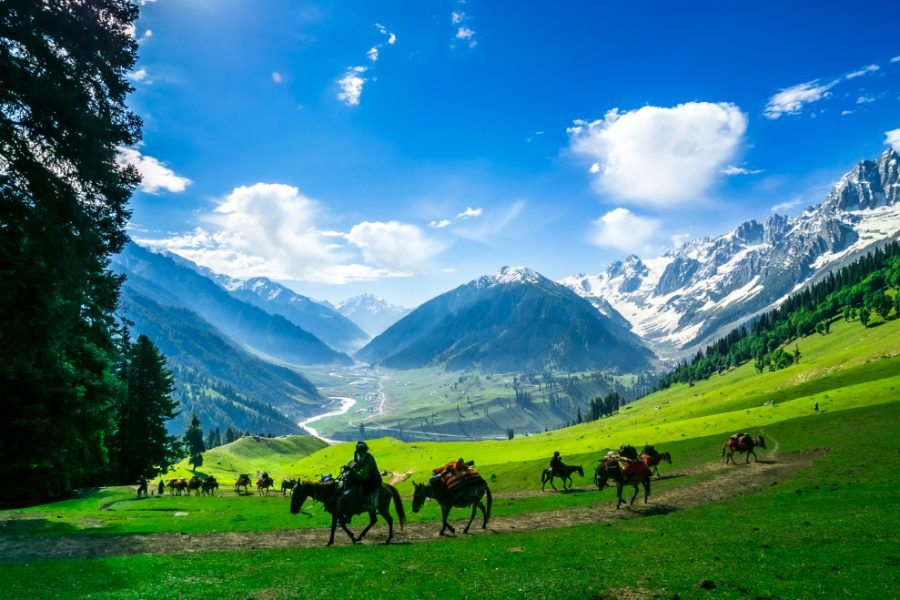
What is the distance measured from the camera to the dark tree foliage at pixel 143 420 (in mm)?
72188

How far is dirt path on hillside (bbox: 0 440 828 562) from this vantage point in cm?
2342

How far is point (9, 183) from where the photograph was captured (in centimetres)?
1845

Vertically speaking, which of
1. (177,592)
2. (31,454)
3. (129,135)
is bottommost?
(177,592)

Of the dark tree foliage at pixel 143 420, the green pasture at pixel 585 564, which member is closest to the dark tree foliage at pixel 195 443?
the dark tree foliage at pixel 143 420

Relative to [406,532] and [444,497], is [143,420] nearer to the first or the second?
[406,532]

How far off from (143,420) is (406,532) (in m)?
65.6

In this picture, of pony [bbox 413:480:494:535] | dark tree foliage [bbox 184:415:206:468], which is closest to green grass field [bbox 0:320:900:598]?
pony [bbox 413:480:494:535]

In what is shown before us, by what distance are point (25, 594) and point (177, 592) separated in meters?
4.81

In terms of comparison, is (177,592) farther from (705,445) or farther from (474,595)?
(705,445)

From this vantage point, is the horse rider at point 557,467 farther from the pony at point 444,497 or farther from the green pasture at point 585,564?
the pony at point 444,497

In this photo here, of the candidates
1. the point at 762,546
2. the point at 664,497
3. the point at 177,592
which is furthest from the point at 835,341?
the point at 177,592

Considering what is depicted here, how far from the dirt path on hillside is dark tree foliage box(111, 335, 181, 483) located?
53.1m

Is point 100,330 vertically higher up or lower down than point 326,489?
higher up

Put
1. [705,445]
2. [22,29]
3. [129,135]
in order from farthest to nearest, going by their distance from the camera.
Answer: [705,445] → [129,135] → [22,29]
